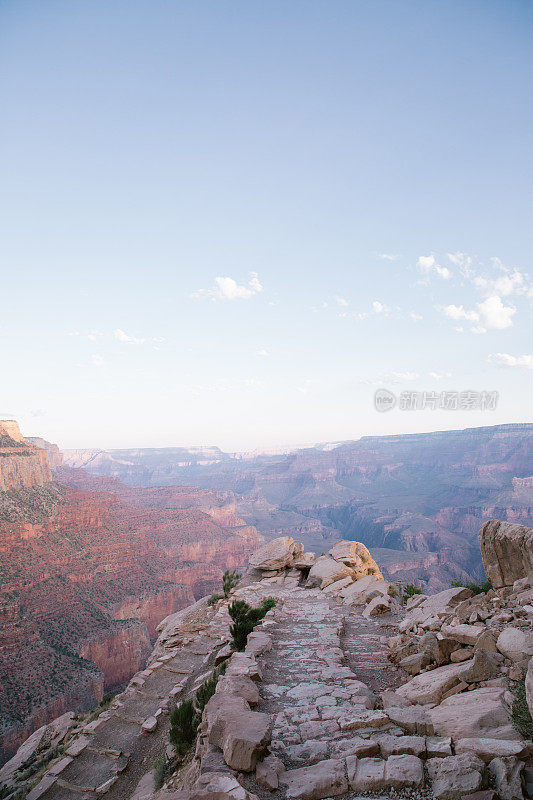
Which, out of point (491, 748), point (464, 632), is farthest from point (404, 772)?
point (464, 632)

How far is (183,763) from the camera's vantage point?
25.4 feet

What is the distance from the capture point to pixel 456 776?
379 centimetres

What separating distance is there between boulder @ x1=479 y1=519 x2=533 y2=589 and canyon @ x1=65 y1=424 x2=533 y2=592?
224ft

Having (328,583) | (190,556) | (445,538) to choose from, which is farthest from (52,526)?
(445,538)

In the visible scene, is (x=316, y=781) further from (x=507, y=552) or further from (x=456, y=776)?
(x=507, y=552)

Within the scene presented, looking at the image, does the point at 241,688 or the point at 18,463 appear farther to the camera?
the point at 18,463

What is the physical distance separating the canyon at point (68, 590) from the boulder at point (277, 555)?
21.9 meters

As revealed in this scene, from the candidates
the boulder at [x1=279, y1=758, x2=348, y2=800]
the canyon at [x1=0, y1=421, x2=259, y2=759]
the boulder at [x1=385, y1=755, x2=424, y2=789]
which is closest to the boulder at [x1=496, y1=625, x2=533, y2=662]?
the boulder at [x1=385, y1=755, x2=424, y2=789]

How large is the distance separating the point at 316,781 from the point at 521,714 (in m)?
2.50

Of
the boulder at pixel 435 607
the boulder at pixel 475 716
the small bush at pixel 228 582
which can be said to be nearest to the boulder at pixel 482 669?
the boulder at pixel 475 716

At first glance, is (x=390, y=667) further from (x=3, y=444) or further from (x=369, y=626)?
(x=3, y=444)

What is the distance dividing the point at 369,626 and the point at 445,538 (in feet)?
342

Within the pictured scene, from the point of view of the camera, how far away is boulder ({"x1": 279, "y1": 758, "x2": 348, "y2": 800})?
4195 mm

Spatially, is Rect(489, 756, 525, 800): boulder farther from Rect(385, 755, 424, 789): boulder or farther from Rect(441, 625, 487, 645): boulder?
Rect(441, 625, 487, 645): boulder
